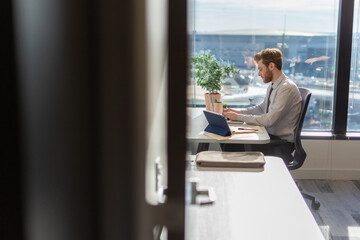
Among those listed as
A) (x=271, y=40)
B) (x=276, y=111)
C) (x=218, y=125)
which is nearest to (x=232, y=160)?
(x=218, y=125)

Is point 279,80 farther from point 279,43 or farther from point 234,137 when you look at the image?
point 279,43

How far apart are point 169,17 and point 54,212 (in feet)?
1.47

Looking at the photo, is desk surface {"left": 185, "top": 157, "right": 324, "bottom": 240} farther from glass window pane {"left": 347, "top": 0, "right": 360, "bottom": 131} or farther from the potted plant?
glass window pane {"left": 347, "top": 0, "right": 360, "bottom": 131}

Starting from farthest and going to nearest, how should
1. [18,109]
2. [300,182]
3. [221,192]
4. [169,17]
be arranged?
[300,182] → [221,192] → [18,109] → [169,17]

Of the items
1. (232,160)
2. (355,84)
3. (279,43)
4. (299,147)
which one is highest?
(279,43)

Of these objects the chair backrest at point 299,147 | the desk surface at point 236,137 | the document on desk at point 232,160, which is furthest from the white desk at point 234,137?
the document on desk at point 232,160

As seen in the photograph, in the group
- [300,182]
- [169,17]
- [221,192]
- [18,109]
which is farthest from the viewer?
[300,182]

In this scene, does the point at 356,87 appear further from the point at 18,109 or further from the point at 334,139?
the point at 18,109

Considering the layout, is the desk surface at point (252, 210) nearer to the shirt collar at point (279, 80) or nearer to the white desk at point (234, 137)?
the white desk at point (234, 137)

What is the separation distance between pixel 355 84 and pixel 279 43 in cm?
82

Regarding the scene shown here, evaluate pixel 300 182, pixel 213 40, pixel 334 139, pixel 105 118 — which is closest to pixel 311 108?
pixel 334 139

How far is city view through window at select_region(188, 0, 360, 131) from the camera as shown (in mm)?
4121

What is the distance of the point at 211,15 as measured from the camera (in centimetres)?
413

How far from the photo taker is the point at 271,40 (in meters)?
4.20
